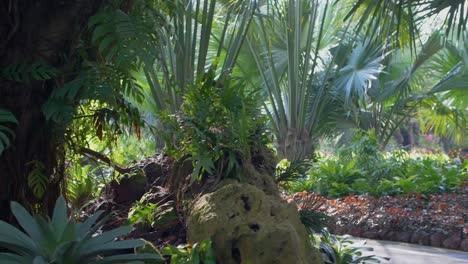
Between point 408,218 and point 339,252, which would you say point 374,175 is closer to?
point 408,218

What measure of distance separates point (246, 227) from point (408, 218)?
17.2ft

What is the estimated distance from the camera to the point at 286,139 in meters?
11.9

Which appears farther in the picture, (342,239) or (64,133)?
(342,239)

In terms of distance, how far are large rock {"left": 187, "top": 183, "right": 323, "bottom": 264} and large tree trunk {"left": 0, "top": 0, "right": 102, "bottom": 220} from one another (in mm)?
982

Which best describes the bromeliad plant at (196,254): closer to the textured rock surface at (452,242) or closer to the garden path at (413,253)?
the garden path at (413,253)

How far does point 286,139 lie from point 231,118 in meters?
7.52

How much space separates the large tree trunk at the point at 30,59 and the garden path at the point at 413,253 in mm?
3407

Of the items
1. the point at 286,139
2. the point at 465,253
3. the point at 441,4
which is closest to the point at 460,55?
the point at 286,139

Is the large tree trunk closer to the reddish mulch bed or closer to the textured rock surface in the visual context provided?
the reddish mulch bed

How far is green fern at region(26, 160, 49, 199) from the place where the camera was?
11.3 feet

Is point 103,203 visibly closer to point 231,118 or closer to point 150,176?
point 150,176

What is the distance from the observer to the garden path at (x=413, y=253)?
636cm

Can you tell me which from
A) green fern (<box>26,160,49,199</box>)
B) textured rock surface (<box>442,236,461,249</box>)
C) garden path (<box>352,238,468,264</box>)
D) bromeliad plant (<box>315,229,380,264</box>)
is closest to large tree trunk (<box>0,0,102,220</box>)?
green fern (<box>26,160,49,199</box>)

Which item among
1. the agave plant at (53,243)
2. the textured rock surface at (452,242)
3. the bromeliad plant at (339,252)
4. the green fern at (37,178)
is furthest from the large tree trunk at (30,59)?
the textured rock surface at (452,242)
